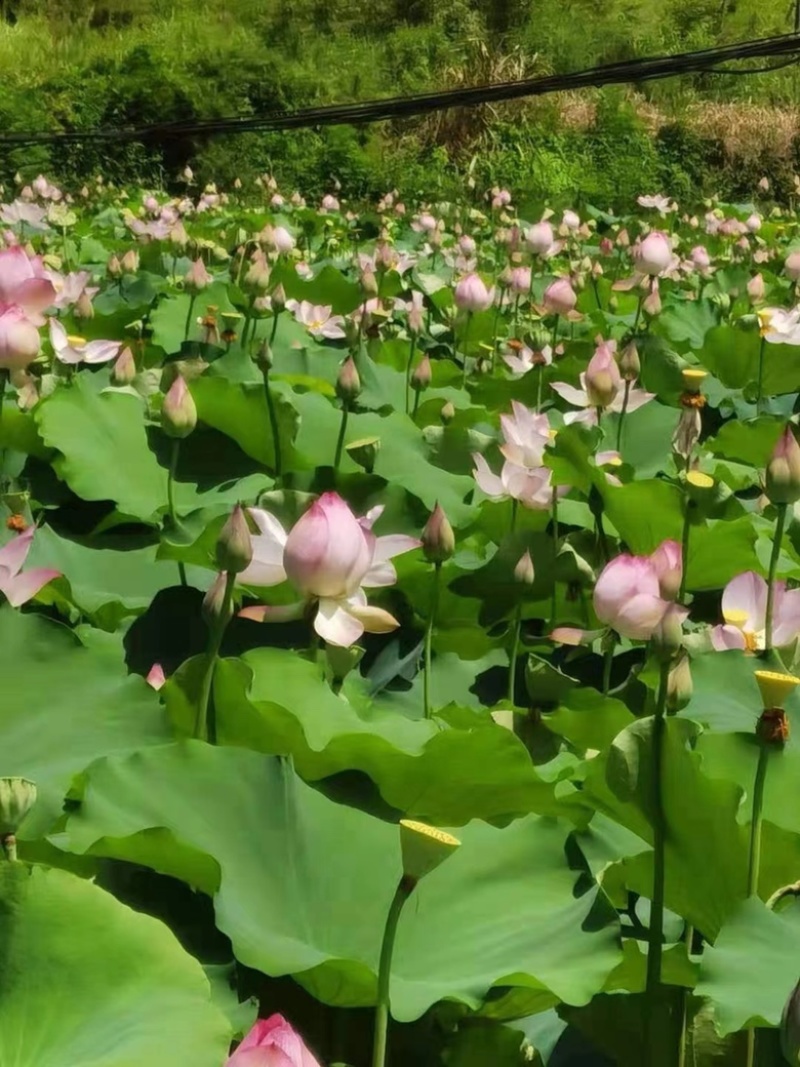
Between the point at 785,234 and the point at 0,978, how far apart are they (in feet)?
19.0

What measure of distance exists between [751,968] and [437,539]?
538mm

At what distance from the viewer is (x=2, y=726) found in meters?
0.93

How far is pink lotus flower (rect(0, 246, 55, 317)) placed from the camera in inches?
55.8

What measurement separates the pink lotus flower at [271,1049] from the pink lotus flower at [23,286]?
1120mm

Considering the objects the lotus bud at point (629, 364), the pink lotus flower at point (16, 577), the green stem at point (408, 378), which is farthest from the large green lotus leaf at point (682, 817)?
the green stem at point (408, 378)

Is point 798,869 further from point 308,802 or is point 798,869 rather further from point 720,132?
point 720,132

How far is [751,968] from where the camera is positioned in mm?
704

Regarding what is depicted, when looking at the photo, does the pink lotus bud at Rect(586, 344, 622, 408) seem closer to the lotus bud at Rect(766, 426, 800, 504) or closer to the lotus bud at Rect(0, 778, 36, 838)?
the lotus bud at Rect(766, 426, 800, 504)

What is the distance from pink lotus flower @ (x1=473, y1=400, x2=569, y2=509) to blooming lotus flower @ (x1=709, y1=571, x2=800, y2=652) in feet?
1.10

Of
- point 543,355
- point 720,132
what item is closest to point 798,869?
point 543,355

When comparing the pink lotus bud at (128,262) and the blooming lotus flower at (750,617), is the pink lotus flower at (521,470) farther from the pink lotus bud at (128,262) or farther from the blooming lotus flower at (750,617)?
the pink lotus bud at (128,262)

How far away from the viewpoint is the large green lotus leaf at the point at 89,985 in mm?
543

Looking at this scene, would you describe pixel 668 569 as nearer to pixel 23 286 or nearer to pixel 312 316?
pixel 23 286

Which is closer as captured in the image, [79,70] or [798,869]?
Result: [798,869]
